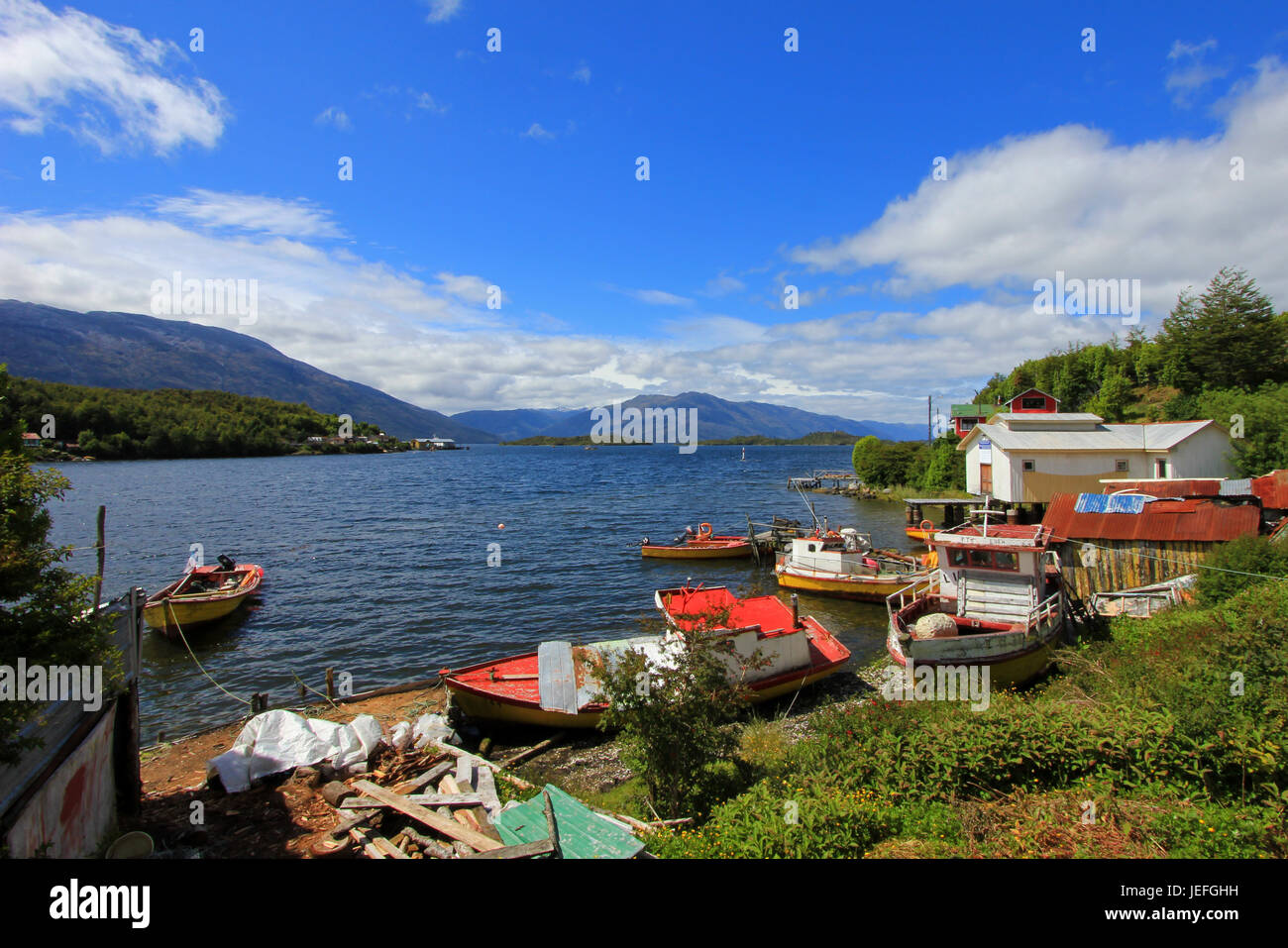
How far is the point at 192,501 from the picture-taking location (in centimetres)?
6097

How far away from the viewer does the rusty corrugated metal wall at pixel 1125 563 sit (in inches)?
754

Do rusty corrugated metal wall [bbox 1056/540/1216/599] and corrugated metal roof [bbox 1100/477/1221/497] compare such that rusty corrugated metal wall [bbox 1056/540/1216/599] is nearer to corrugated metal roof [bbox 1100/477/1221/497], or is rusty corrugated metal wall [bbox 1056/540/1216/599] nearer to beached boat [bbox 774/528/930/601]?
corrugated metal roof [bbox 1100/477/1221/497]

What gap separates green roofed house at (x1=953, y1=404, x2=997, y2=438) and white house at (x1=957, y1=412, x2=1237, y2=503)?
26.6m

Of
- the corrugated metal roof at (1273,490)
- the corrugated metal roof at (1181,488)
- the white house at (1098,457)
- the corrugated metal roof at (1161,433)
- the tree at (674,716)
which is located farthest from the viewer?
the white house at (1098,457)

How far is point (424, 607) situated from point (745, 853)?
22261 millimetres

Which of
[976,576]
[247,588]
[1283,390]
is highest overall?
[1283,390]

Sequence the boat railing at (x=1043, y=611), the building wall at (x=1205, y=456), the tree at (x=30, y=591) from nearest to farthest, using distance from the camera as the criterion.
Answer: the tree at (x=30, y=591) < the boat railing at (x=1043, y=611) < the building wall at (x=1205, y=456)

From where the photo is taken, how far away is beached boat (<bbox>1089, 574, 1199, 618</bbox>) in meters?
17.8

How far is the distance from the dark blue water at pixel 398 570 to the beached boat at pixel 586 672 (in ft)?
15.1

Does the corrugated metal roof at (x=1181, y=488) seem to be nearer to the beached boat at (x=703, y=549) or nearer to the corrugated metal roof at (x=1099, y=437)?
the corrugated metal roof at (x=1099, y=437)

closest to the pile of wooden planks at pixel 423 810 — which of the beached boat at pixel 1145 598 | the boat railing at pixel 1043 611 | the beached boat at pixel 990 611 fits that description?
the beached boat at pixel 990 611

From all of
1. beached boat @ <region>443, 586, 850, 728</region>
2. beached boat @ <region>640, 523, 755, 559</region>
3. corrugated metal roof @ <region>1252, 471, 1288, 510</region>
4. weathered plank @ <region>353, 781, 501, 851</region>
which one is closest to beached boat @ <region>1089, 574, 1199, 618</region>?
corrugated metal roof @ <region>1252, 471, 1288, 510</region>
